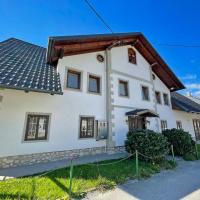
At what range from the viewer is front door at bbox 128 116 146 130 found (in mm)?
11814

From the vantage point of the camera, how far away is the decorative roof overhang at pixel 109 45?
913 centimetres

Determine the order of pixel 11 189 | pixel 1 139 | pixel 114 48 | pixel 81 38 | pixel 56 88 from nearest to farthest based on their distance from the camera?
pixel 11 189, pixel 1 139, pixel 56 88, pixel 81 38, pixel 114 48

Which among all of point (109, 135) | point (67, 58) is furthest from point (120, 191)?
point (67, 58)

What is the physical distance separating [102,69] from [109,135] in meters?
4.68

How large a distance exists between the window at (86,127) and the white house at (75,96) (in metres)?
0.06

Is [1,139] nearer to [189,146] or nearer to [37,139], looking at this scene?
[37,139]

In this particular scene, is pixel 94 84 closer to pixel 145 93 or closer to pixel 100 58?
pixel 100 58

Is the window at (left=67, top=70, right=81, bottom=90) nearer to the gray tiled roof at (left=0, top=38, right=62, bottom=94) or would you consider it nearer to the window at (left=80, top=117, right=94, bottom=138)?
the gray tiled roof at (left=0, top=38, right=62, bottom=94)

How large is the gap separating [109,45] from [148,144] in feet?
25.3

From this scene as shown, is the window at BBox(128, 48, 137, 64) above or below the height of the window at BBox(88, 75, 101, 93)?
above

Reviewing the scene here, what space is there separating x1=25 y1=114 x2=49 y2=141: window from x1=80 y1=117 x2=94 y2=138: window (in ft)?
6.92

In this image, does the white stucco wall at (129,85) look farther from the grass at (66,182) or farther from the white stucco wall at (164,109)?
the grass at (66,182)

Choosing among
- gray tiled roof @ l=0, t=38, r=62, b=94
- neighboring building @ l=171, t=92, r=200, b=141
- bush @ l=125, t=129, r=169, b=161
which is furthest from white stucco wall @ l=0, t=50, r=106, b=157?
neighboring building @ l=171, t=92, r=200, b=141

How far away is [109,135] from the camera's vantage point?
10.4 meters
